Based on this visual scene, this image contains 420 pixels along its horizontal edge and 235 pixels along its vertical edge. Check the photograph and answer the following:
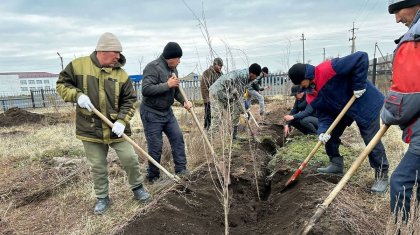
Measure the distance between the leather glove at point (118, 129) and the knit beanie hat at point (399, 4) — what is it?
268 centimetres

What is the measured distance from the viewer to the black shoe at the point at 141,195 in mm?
3998

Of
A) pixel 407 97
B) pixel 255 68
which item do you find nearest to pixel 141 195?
pixel 407 97

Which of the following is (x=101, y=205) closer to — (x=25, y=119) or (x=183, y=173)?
(x=183, y=173)

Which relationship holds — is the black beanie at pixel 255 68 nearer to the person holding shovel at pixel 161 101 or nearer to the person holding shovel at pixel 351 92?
the person holding shovel at pixel 161 101

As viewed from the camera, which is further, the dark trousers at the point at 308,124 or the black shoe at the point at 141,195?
the dark trousers at the point at 308,124

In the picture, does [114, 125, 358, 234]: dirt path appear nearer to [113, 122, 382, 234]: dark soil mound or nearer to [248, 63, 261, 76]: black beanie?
[113, 122, 382, 234]: dark soil mound

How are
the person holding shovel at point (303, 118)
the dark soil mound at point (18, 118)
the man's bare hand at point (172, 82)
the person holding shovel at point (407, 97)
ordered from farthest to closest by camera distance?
the dark soil mound at point (18, 118)
the person holding shovel at point (303, 118)
the man's bare hand at point (172, 82)
the person holding shovel at point (407, 97)

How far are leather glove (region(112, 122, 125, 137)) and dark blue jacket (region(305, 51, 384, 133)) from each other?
2141 mm

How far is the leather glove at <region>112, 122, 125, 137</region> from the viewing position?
11.8 ft

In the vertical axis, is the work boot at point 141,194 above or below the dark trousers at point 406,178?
below

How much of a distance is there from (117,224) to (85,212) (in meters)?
0.66

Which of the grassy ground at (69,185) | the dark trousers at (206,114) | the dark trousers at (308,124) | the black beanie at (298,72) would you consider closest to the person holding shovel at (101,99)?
the grassy ground at (69,185)

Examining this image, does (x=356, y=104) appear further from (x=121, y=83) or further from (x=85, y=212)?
(x=85, y=212)

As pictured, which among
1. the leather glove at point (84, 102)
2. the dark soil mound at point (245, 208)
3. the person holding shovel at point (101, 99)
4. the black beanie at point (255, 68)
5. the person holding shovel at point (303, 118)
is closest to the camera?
the dark soil mound at point (245, 208)
